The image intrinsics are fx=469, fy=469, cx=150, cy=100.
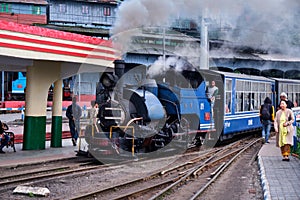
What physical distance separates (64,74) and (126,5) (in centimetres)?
379

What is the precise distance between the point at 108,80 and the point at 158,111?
5.22 ft

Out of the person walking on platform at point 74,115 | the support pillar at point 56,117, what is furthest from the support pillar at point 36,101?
the person walking on platform at point 74,115

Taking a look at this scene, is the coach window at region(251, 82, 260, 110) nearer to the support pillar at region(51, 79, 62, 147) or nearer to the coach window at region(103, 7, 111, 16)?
the support pillar at region(51, 79, 62, 147)

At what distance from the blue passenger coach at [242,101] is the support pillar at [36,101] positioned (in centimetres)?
539

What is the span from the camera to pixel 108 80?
1058cm

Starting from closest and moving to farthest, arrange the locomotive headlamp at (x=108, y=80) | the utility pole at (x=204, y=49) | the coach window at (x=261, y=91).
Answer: the locomotive headlamp at (x=108, y=80) → the utility pole at (x=204, y=49) → the coach window at (x=261, y=91)

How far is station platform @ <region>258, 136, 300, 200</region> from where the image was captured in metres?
7.61

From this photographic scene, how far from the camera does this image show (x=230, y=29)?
18.7 meters

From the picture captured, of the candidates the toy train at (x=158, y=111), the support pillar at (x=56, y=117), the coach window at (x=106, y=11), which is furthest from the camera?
the coach window at (x=106, y=11)

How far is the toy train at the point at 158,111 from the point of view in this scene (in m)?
10.9

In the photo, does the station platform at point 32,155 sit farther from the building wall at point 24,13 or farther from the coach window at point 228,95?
the building wall at point 24,13

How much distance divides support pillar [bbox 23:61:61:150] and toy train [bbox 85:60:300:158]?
3.08 metres

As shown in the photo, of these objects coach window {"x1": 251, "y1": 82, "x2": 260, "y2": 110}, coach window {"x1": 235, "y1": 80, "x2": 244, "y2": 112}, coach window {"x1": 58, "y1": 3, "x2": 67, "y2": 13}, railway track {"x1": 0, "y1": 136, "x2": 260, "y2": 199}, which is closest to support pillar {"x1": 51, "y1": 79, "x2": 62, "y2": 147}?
railway track {"x1": 0, "y1": 136, "x2": 260, "y2": 199}

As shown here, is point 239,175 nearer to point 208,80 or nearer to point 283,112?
point 283,112
